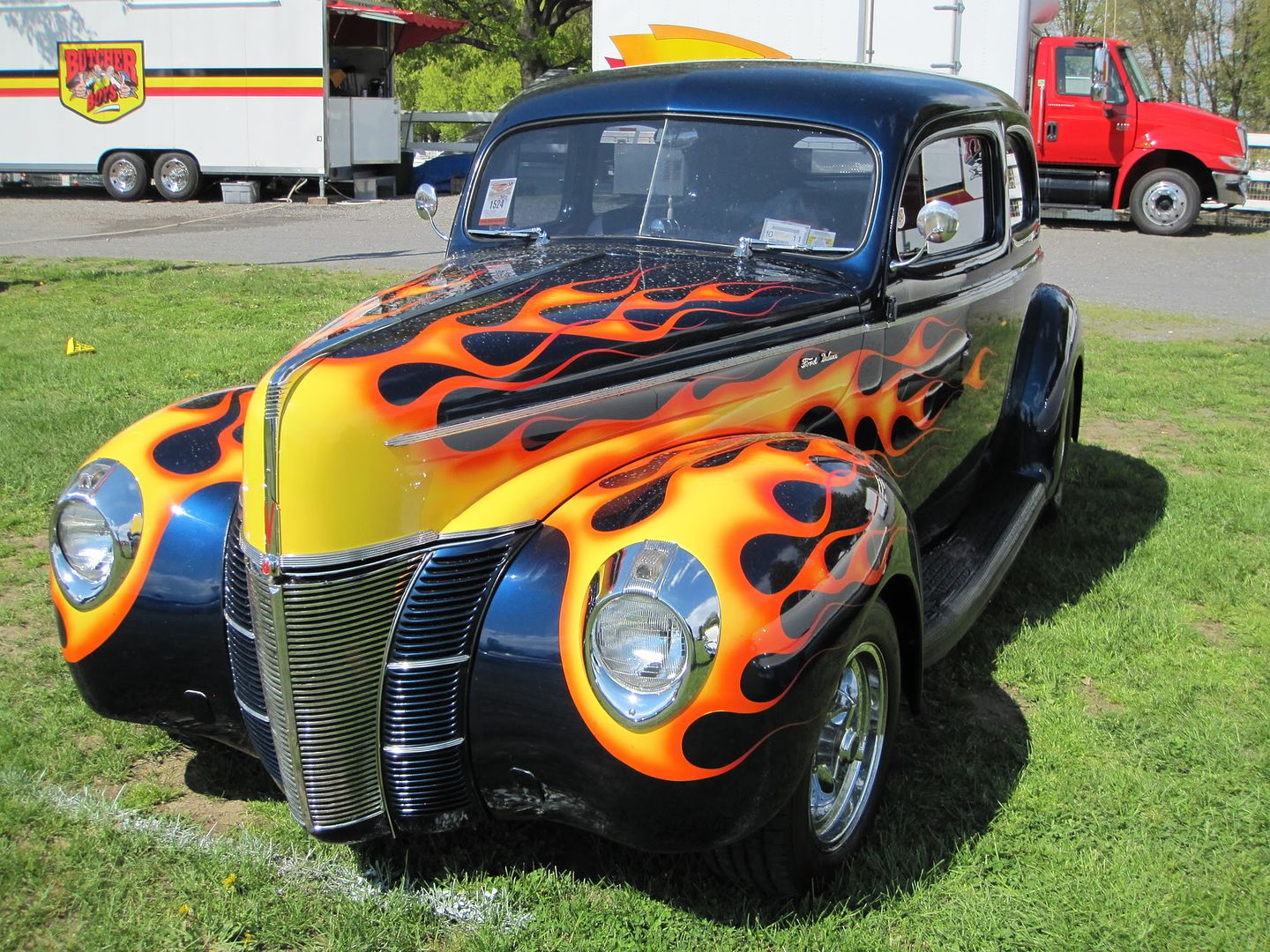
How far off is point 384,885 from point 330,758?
1.63ft

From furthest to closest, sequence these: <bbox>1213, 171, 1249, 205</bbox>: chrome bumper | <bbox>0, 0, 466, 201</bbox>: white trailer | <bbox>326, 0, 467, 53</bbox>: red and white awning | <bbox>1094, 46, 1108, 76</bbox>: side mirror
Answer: <bbox>326, 0, 467, 53</bbox>: red and white awning → <bbox>0, 0, 466, 201</bbox>: white trailer → <bbox>1213, 171, 1249, 205</bbox>: chrome bumper → <bbox>1094, 46, 1108, 76</bbox>: side mirror

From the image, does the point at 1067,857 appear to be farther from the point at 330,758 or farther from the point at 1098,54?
the point at 1098,54

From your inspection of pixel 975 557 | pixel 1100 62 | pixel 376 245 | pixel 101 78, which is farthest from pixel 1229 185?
pixel 101 78

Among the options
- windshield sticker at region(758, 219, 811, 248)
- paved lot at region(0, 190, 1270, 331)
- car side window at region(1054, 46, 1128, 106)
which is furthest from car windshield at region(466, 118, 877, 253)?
car side window at region(1054, 46, 1128, 106)

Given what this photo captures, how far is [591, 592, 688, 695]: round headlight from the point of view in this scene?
2.34m

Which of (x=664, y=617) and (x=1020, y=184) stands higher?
(x=1020, y=184)

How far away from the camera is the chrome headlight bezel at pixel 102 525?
291cm

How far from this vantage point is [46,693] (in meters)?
3.71

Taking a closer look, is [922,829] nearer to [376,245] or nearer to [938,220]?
[938,220]

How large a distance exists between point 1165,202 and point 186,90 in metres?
14.3

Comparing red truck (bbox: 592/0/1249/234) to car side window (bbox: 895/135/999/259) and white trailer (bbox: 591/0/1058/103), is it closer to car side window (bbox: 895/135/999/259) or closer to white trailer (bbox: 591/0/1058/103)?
white trailer (bbox: 591/0/1058/103)

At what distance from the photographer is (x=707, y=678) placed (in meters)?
2.31

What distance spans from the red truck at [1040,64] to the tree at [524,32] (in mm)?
15398

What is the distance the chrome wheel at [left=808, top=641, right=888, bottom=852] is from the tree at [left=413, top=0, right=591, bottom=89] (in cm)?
2755
